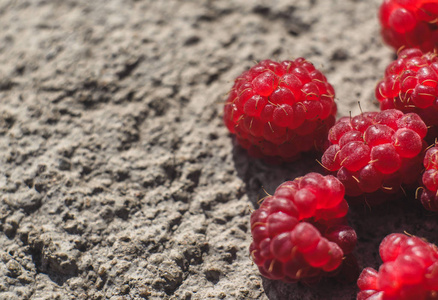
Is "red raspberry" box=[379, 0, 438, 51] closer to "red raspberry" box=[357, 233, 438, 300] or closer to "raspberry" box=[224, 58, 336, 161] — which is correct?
"raspberry" box=[224, 58, 336, 161]

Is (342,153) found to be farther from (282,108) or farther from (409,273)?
(409,273)

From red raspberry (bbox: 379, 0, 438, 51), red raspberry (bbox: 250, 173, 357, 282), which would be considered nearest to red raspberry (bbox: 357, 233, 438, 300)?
red raspberry (bbox: 250, 173, 357, 282)

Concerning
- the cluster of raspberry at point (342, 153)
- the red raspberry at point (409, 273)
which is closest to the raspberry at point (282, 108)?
the cluster of raspberry at point (342, 153)

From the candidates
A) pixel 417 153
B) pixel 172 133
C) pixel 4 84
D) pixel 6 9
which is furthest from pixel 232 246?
pixel 6 9

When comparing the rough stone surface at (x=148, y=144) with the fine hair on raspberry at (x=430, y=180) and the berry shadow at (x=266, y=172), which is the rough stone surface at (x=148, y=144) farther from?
the fine hair on raspberry at (x=430, y=180)

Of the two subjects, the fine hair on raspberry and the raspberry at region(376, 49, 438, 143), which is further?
the raspberry at region(376, 49, 438, 143)
